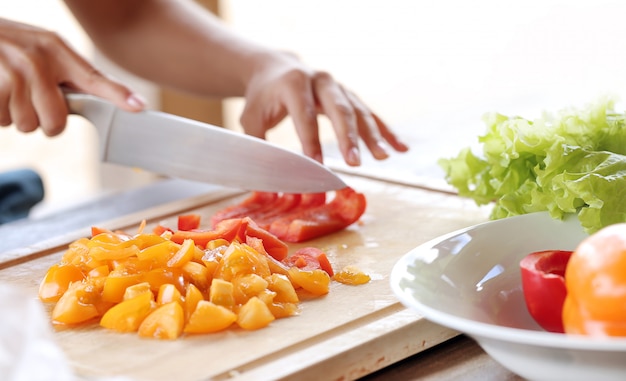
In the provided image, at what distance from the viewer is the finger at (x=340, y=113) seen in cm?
235

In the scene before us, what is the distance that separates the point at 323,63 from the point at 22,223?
660cm

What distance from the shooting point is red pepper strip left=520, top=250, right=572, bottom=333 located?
1349 millimetres

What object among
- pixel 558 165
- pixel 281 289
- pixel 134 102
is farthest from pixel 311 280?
pixel 134 102

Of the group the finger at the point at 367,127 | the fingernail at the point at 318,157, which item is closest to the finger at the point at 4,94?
the fingernail at the point at 318,157

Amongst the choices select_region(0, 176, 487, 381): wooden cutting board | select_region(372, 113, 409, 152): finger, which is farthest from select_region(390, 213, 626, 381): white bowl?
select_region(372, 113, 409, 152): finger

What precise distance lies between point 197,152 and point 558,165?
35.5 inches

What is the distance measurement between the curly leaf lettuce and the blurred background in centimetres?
568

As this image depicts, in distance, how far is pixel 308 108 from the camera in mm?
2467

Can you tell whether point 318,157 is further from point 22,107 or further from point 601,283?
point 601,283

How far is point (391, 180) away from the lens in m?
2.64

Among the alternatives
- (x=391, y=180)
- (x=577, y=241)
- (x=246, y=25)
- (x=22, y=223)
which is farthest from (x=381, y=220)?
(x=246, y=25)

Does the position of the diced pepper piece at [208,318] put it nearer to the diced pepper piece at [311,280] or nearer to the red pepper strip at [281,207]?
the diced pepper piece at [311,280]

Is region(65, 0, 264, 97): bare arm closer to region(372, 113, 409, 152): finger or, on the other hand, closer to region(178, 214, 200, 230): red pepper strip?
region(372, 113, 409, 152): finger

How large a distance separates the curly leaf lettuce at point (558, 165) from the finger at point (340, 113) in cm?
32
